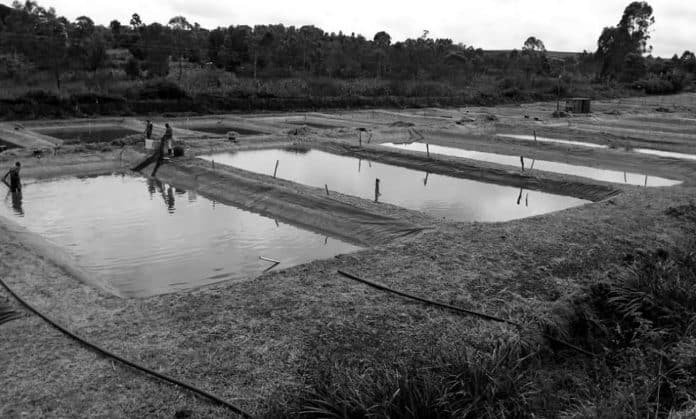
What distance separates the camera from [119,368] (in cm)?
506

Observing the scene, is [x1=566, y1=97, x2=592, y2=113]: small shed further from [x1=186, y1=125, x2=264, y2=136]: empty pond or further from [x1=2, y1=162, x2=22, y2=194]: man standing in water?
[x1=2, y1=162, x2=22, y2=194]: man standing in water

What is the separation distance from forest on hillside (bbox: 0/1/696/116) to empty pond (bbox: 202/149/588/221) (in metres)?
14.5

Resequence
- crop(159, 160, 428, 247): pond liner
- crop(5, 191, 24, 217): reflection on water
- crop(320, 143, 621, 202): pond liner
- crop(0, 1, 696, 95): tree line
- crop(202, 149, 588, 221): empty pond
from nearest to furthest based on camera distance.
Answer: crop(159, 160, 428, 247): pond liner → crop(5, 191, 24, 217): reflection on water → crop(202, 149, 588, 221): empty pond → crop(320, 143, 621, 202): pond liner → crop(0, 1, 696, 95): tree line

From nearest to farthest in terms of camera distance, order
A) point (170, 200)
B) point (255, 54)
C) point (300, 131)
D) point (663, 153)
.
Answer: point (170, 200) → point (663, 153) → point (300, 131) → point (255, 54)

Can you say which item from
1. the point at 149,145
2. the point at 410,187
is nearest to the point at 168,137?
the point at 149,145

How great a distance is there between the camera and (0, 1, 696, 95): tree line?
35469 mm

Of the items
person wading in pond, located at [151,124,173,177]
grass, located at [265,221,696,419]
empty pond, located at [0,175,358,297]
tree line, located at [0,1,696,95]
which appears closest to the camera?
grass, located at [265,221,696,419]

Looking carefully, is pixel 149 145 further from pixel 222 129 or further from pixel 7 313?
pixel 7 313

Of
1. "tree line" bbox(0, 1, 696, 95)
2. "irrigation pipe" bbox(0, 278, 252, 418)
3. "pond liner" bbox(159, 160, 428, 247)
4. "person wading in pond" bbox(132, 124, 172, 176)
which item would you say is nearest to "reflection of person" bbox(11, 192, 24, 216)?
"pond liner" bbox(159, 160, 428, 247)

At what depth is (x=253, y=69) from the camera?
42.3 metres

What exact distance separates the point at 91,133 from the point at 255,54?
20706 millimetres

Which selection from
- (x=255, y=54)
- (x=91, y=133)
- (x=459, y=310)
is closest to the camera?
(x=459, y=310)

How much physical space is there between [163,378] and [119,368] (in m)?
0.48

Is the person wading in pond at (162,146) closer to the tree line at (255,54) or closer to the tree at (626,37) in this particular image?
the tree line at (255,54)
